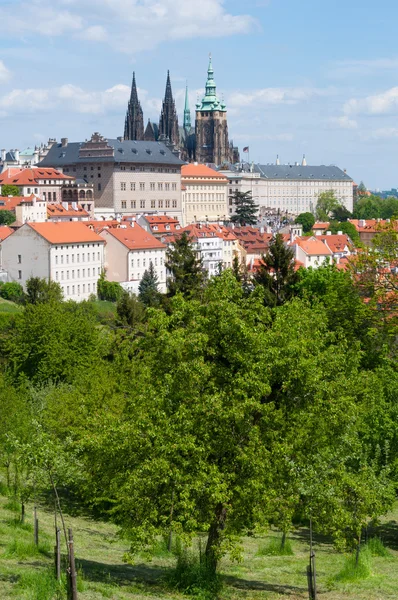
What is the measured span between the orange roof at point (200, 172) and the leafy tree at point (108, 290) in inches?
3277

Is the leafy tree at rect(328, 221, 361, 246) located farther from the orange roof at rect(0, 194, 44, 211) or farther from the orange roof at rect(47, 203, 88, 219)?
the orange roof at rect(0, 194, 44, 211)

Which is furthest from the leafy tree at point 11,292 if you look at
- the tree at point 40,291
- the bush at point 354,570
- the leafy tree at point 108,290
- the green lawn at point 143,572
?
the bush at point 354,570

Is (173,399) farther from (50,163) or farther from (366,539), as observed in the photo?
(50,163)

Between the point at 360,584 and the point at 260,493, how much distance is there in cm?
310

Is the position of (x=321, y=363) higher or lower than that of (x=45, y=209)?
lower

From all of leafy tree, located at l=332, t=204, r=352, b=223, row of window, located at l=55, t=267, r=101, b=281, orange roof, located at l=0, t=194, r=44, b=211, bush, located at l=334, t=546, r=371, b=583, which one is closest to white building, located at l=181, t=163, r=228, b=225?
leafy tree, located at l=332, t=204, r=352, b=223

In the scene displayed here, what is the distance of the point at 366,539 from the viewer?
73.6 ft

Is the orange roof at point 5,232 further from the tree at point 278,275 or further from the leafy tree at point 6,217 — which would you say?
the tree at point 278,275

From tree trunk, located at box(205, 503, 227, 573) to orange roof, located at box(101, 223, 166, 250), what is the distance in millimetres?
78904

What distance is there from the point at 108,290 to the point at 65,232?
18.7 ft

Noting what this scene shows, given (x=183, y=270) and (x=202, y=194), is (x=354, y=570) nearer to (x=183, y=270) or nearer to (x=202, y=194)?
(x=183, y=270)

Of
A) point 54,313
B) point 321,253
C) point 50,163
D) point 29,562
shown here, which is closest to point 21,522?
point 29,562

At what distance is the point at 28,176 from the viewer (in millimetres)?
131375

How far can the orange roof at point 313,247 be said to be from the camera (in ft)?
359
